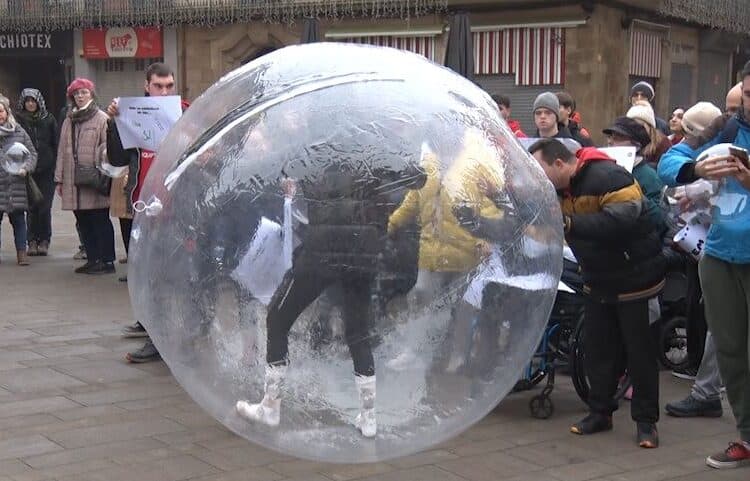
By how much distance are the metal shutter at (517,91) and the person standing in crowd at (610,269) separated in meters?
13.8

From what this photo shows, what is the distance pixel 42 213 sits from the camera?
12.2 meters

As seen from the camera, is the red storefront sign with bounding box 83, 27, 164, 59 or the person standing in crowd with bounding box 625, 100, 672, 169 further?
the red storefront sign with bounding box 83, 27, 164, 59

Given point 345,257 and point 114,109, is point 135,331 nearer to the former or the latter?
point 114,109

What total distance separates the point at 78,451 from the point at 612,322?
110 inches

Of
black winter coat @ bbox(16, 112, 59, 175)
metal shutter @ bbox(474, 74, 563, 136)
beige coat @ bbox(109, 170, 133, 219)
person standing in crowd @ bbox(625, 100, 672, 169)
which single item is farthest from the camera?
metal shutter @ bbox(474, 74, 563, 136)

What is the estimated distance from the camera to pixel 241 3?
22.4 meters

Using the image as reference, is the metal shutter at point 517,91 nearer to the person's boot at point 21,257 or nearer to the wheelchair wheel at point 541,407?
the person's boot at point 21,257

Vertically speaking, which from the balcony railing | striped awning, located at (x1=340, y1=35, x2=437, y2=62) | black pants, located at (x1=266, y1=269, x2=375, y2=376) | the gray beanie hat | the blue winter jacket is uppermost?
the balcony railing

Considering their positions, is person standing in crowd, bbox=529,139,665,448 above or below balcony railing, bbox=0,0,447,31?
below

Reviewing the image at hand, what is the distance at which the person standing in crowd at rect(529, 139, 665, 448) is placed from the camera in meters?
5.04

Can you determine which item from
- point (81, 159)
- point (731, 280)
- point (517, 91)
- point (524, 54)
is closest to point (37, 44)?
point (517, 91)

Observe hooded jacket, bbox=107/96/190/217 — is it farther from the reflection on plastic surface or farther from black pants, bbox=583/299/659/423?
the reflection on plastic surface

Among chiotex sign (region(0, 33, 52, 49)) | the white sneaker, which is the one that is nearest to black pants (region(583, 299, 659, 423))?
the white sneaker

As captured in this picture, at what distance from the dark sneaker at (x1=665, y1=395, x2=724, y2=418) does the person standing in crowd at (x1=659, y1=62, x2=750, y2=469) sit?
77 centimetres
